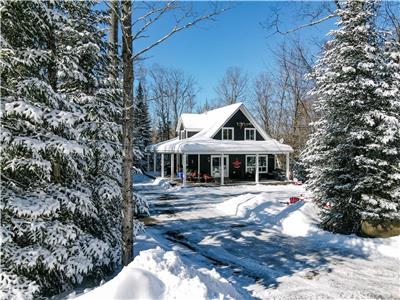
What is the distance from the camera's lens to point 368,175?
1028 cm

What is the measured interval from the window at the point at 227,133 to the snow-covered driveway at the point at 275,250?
13589 millimetres

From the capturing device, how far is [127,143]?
264 inches

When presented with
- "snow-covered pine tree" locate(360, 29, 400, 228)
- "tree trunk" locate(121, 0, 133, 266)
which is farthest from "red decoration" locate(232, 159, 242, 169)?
"tree trunk" locate(121, 0, 133, 266)

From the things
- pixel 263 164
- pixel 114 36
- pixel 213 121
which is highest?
pixel 114 36

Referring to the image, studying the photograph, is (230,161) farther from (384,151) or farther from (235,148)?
(384,151)

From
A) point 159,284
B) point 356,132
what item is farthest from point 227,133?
point 159,284

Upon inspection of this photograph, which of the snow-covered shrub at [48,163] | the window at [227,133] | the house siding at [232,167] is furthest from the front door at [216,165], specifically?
the snow-covered shrub at [48,163]

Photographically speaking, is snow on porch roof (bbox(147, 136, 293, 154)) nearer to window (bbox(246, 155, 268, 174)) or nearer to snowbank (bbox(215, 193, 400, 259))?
window (bbox(246, 155, 268, 174))

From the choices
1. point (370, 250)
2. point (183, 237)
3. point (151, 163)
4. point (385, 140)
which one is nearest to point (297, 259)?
point (370, 250)

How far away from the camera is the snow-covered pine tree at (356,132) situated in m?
10.1

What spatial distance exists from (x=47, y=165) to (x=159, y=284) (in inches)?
110

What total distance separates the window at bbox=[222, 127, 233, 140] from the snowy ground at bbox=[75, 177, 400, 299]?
1358cm

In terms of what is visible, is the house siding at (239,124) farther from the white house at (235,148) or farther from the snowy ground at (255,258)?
the snowy ground at (255,258)

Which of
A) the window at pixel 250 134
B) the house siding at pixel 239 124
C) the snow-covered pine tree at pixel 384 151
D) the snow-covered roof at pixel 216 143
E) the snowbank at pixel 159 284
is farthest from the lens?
the window at pixel 250 134
